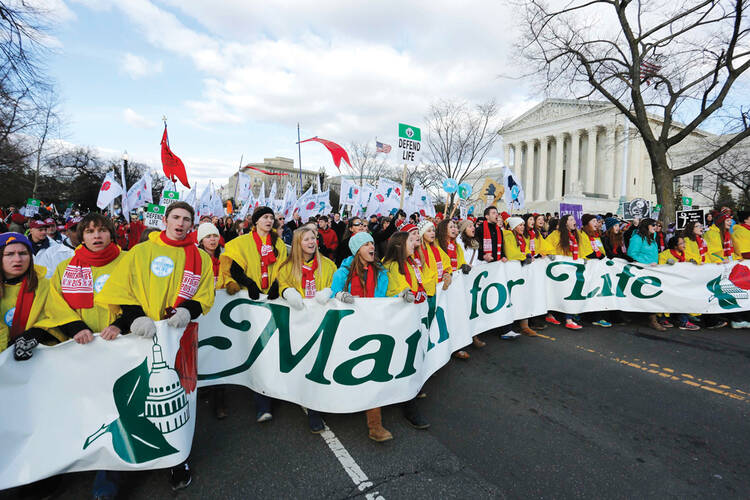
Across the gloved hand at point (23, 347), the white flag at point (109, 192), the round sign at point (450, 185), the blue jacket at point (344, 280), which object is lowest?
the gloved hand at point (23, 347)

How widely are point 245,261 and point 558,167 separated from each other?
191ft

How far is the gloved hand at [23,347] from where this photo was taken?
2.35 metres

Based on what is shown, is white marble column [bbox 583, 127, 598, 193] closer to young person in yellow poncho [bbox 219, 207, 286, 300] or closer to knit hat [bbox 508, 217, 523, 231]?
knit hat [bbox 508, 217, 523, 231]

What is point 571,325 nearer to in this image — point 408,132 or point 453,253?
point 453,253

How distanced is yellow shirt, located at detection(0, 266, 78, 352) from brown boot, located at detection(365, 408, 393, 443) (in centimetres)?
229

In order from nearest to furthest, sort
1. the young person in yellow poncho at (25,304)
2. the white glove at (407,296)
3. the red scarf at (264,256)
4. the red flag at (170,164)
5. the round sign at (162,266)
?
1. the young person in yellow poncho at (25,304)
2. the round sign at (162,266)
3. the white glove at (407,296)
4. the red scarf at (264,256)
5. the red flag at (170,164)

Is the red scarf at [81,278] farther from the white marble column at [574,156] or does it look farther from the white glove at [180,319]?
the white marble column at [574,156]

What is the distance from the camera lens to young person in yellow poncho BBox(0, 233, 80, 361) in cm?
257

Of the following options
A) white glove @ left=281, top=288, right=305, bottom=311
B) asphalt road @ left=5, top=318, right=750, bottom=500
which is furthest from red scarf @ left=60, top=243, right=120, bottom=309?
white glove @ left=281, top=288, right=305, bottom=311

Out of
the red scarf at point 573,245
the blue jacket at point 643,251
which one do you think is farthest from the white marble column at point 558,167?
the red scarf at point 573,245

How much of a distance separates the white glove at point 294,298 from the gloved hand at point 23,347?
166 centimetres

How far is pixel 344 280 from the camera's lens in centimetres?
358

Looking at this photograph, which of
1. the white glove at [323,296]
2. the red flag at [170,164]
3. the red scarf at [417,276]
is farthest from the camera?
the red flag at [170,164]

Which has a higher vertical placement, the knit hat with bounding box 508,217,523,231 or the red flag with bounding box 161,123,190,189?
the red flag with bounding box 161,123,190,189
